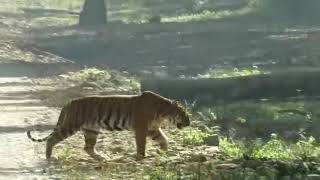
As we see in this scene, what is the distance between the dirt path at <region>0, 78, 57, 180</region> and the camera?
11.4m

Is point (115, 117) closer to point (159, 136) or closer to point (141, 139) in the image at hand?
point (141, 139)

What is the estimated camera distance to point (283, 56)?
29.3 metres

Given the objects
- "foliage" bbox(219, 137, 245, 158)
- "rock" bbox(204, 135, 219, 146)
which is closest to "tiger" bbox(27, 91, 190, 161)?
"foliage" bbox(219, 137, 245, 158)

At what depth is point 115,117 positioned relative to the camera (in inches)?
475

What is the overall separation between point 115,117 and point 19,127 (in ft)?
13.1

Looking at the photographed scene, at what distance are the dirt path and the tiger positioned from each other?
53 cm

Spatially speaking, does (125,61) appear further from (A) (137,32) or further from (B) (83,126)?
(B) (83,126)

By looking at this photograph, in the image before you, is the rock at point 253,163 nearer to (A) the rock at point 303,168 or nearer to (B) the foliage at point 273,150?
(A) the rock at point 303,168

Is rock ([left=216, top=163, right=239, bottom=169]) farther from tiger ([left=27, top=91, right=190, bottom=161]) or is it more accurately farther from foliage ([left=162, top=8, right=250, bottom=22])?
foliage ([left=162, top=8, right=250, bottom=22])

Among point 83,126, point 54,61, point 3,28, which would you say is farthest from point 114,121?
point 3,28

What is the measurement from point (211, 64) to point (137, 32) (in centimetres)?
940

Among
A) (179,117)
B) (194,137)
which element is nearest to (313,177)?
(179,117)

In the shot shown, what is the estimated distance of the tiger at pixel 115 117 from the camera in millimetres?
11992

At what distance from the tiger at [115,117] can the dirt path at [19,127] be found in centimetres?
53
